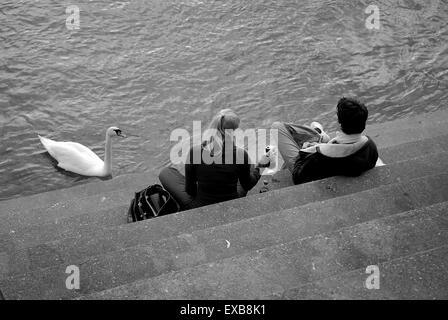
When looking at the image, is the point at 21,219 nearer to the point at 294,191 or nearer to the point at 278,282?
the point at 294,191

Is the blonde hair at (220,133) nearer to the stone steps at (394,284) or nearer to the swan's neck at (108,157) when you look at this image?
the stone steps at (394,284)

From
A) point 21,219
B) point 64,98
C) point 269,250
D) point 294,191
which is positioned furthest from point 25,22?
point 269,250

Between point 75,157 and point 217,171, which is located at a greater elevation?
point 217,171

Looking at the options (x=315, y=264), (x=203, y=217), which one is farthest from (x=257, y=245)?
(x=203, y=217)

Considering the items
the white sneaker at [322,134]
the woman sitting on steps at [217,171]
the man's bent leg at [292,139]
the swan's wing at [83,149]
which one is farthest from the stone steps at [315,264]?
the swan's wing at [83,149]

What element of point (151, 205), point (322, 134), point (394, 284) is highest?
point (394, 284)

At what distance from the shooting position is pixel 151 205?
4703 mm

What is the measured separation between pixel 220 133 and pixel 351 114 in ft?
3.30

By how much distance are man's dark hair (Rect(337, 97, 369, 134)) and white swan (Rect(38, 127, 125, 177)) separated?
3251 mm

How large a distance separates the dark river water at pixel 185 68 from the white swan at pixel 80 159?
0.20 m

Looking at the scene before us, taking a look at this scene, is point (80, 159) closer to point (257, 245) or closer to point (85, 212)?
point (85, 212)

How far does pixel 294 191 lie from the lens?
15.0 feet

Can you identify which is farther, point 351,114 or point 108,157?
point 108,157
